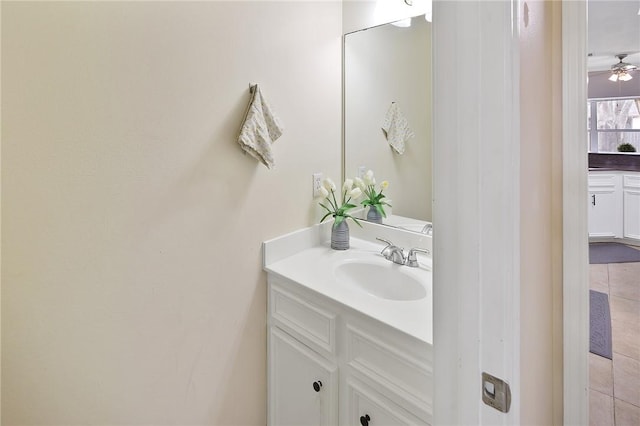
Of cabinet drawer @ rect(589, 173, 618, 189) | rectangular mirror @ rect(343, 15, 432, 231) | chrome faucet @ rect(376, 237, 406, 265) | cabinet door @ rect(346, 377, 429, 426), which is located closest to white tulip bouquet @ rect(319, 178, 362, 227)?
rectangular mirror @ rect(343, 15, 432, 231)

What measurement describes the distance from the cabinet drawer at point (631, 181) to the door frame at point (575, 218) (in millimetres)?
153

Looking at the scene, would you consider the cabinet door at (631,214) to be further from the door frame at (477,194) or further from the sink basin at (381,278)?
the sink basin at (381,278)

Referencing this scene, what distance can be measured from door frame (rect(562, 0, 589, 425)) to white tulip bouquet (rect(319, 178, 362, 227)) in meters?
1.08

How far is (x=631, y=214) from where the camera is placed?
2.55 ft

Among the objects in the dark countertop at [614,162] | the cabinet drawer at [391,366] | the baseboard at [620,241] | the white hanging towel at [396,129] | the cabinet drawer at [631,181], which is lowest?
the cabinet drawer at [391,366]

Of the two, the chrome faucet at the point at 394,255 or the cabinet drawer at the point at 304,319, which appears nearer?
the cabinet drawer at the point at 304,319

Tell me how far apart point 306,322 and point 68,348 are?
764mm

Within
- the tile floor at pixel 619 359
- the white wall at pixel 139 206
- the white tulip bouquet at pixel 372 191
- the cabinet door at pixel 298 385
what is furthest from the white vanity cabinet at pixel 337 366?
the white tulip bouquet at pixel 372 191

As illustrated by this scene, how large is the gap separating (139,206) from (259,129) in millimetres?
532

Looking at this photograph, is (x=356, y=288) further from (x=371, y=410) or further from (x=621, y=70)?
(x=621, y=70)

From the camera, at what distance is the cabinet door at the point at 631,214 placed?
767 millimetres

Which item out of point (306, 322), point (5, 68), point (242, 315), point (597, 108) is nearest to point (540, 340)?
point (597, 108)

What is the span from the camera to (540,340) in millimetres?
688

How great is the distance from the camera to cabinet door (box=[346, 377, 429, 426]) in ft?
3.43
